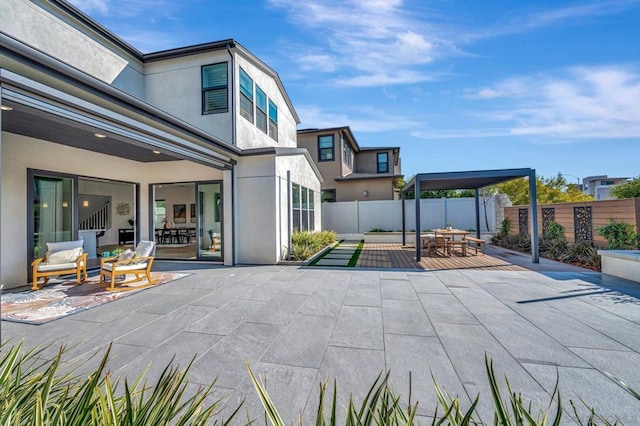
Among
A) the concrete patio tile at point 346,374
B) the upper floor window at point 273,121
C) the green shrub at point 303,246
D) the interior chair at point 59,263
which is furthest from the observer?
the upper floor window at point 273,121

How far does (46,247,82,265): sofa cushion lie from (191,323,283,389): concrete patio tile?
531 centimetres

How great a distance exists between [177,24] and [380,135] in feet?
63.6

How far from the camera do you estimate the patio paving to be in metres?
2.56

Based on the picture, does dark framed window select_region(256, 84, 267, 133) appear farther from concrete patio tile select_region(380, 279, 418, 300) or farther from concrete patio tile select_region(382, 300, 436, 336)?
concrete patio tile select_region(382, 300, 436, 336)

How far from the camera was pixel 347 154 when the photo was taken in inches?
770

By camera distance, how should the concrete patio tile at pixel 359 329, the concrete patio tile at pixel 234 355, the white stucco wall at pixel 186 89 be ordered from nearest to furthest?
the concrete patio tile at pixel 234 355, the concrete patio tile at pixel 359 329, the white stucco wall at pixel 186 89

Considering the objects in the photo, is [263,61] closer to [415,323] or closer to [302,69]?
[302,69]

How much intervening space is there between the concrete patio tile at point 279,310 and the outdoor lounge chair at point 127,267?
3232mm

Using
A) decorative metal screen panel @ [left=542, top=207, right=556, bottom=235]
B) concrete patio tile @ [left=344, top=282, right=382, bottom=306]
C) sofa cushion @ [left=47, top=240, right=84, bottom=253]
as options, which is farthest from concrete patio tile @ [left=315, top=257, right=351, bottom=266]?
decorative metal screen panel @ [left=542, top=207, right=556, bottom=235]

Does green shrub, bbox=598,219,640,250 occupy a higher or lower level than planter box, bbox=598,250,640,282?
higher

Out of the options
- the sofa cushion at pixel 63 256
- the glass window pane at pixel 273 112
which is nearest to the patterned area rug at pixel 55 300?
the sofa cushion at pixel 63 256

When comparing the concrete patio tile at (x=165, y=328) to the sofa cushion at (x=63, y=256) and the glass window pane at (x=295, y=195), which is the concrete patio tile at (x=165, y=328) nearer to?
the sofa cushion at (x=63, y=256)

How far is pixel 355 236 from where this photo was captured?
50.5ft

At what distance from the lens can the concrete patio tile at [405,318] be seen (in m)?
3.70
